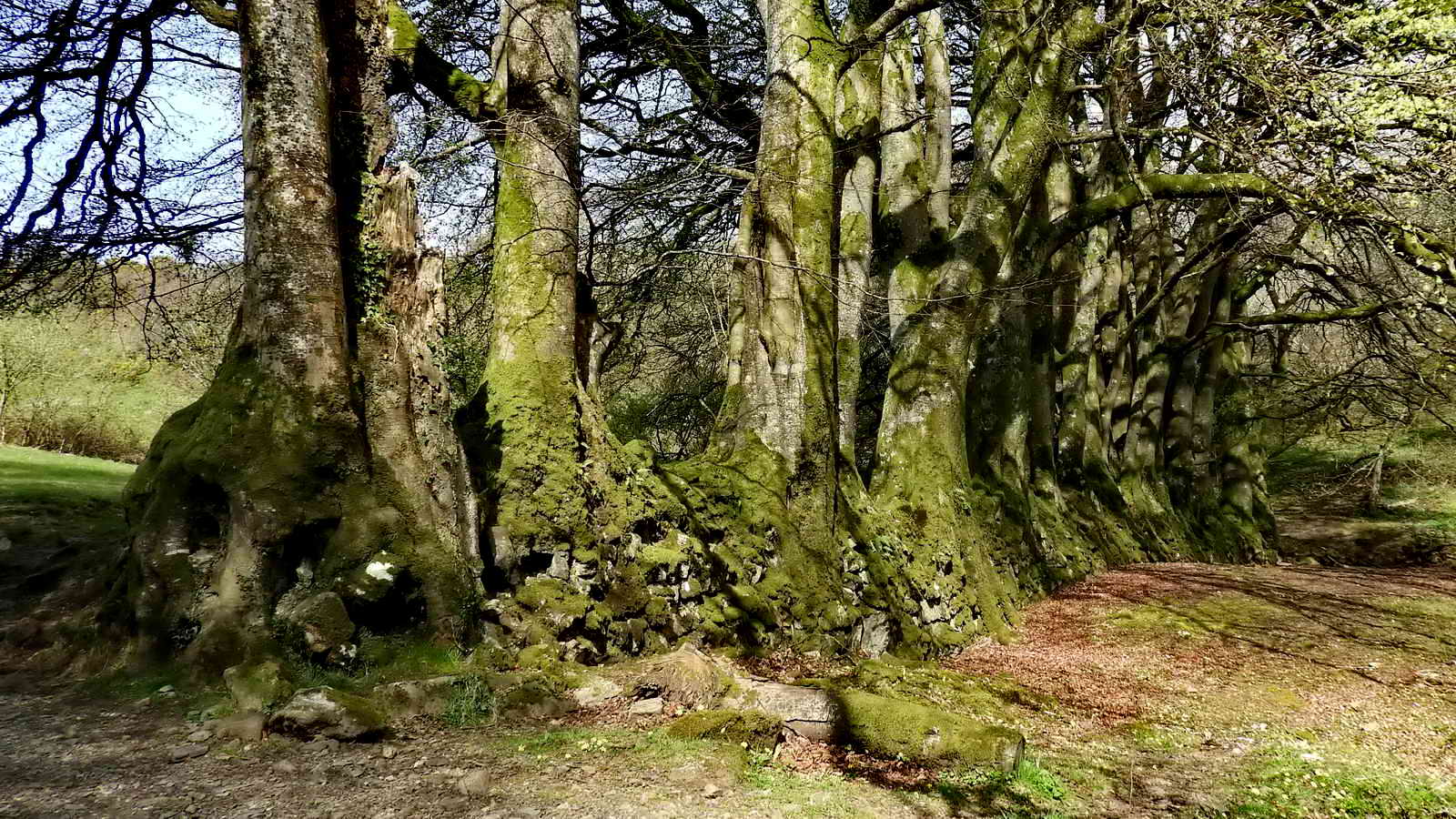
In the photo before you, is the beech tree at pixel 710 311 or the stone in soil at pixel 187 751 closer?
the stone in soil at pixel 187 751

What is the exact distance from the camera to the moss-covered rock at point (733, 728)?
13.8 feet

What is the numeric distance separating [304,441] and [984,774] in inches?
165

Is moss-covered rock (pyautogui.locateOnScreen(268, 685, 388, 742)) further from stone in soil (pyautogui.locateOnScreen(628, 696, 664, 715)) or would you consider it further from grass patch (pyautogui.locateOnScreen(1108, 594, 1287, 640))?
grass patch (pyautogui.locateOnScreen(1108, 594, 1287, 640))

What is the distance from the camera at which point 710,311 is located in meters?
6.93

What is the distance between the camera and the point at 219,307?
8.05 m

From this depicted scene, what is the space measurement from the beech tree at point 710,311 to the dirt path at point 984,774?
76 cm

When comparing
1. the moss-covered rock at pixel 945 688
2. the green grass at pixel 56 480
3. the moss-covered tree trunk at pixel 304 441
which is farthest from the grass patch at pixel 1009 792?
the green grass at pixel 56 480

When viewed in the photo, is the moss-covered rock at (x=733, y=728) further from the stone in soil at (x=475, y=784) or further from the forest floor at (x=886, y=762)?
the stone in soil at (x=475, y=784)

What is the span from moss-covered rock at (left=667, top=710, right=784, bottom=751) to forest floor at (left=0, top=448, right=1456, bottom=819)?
0.31ft

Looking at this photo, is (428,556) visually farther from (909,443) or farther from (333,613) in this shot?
(909,443)

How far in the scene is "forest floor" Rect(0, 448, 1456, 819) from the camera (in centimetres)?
324

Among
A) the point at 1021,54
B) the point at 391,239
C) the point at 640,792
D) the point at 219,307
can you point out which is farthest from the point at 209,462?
the point at 1021,54

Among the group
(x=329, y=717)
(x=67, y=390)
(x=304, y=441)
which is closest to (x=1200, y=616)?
(x=329, y=717)

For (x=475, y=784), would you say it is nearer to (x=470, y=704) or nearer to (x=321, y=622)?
(x=470, y=704)
